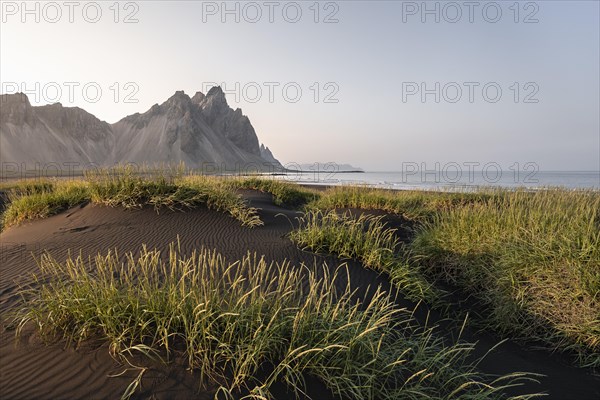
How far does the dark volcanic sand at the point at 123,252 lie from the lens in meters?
2.59

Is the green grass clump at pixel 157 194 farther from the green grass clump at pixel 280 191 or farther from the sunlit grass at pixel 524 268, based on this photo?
the green grass clump at pixel 280 191

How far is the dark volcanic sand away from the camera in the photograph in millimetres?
2586

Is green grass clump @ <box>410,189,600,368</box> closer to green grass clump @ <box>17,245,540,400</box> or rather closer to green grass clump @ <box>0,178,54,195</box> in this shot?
green grass clump @ <box>17,245,540,400</box>

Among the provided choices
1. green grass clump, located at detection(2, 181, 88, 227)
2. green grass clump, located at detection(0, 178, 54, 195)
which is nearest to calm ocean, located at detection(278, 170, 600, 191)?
green grass clump, located at detection(2, 181, 88, 227)

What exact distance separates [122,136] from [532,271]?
535 feet

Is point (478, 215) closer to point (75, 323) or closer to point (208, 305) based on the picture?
point (208, 305)

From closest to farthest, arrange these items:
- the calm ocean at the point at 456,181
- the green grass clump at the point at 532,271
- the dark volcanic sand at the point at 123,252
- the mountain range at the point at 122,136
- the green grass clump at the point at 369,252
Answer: the dark volcanic sand at the point at 123,252
the green grass clump at the point at 532,271
the green grass clump at the point at 369,252
the calm ocean at the point at 456,181
the mountain range at the point at 122,136

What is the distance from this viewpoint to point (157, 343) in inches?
115

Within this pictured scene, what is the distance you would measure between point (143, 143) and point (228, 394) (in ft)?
507

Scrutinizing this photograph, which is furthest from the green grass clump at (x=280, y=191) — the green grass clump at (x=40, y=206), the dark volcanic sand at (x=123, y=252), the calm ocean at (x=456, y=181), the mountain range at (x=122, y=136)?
the mountain range at (x=122, y=136)

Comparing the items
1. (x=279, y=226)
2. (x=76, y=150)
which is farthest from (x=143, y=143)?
(x=279, y=226)

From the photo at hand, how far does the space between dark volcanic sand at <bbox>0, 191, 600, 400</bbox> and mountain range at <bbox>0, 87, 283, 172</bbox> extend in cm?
8721

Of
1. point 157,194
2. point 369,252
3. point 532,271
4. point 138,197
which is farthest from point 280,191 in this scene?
point 532,271

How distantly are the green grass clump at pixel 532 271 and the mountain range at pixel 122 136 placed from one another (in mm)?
92342
